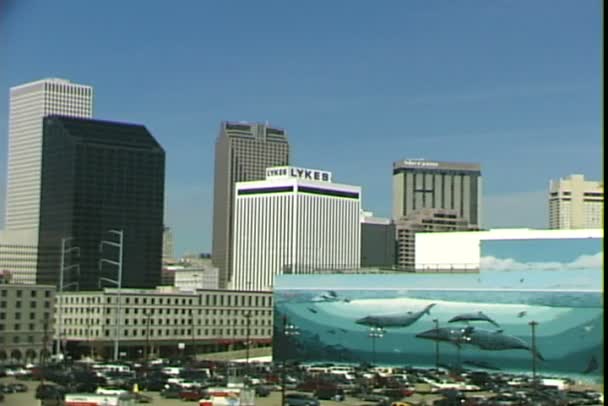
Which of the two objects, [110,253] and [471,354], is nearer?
[471,354]

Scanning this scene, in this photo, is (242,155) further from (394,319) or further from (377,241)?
(394,319)

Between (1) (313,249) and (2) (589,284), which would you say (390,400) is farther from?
(1) (313,249)

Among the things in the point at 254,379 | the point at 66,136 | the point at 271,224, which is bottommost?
the point at 254,379

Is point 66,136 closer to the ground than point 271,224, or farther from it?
farther from it

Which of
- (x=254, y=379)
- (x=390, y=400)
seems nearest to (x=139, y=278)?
(x=254, y=379)

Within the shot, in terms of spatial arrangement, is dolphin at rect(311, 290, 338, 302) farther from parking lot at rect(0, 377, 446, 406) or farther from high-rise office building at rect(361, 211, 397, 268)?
high-rise office building at rect(361, 211, 397, 268)

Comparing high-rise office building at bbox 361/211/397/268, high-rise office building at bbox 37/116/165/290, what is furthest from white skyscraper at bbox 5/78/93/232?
high-rise office building at bbox 361/211/397/268

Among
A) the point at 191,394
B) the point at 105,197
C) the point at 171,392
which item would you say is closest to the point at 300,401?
the point at 191,394
